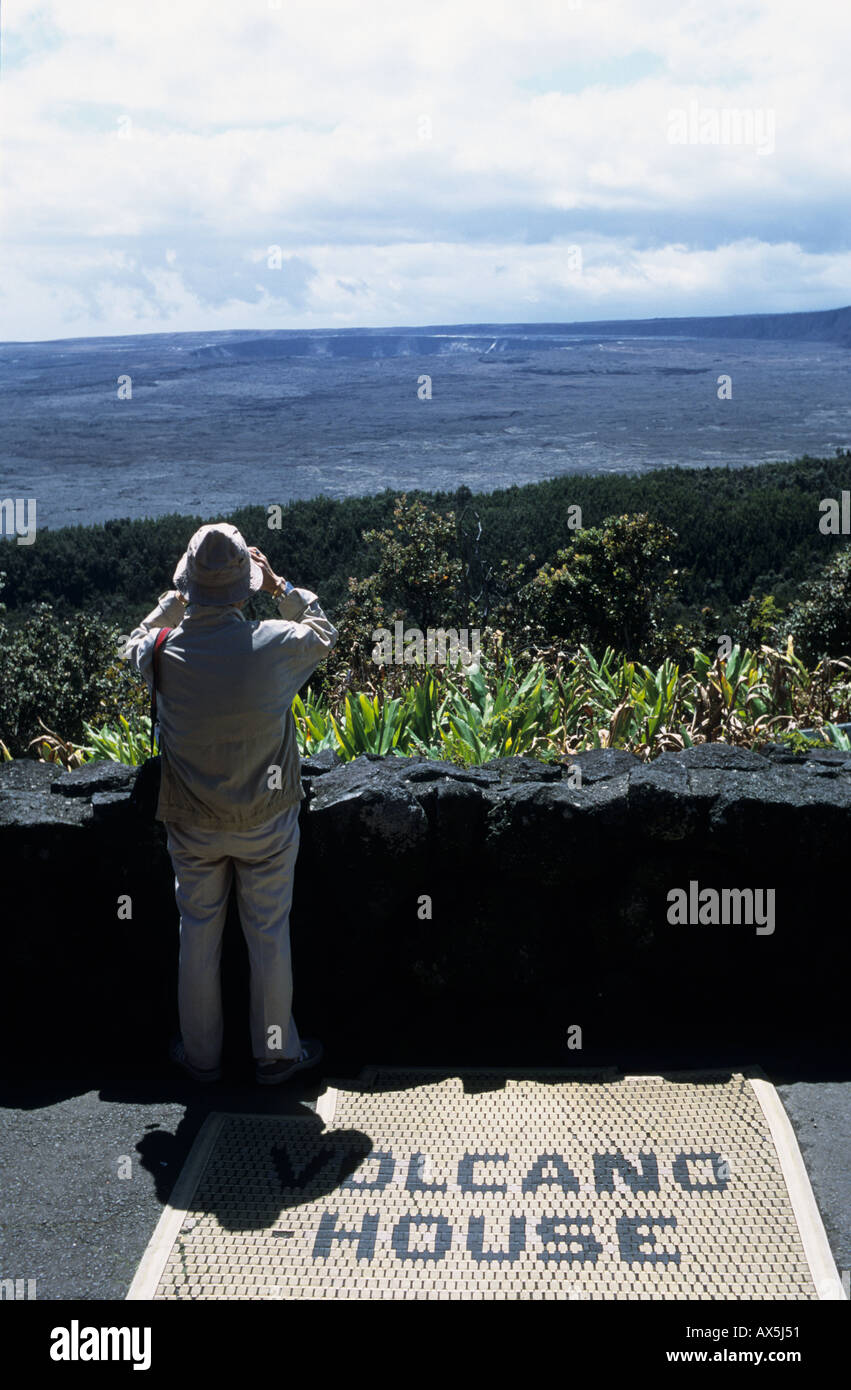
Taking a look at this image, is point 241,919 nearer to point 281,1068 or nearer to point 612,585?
point 281,1068

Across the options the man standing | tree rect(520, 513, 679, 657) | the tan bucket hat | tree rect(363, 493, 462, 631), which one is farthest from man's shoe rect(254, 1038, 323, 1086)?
tree rect(363, 493, 462, 631)

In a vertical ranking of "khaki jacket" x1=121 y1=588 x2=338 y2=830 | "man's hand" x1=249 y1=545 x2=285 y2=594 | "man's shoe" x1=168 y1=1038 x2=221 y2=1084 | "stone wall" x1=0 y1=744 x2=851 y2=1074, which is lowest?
"man's shoe" x1=168 y1=1038 x2=221 y2=1084

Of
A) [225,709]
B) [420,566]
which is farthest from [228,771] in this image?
[420,566]

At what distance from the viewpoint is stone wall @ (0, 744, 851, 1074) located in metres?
3.72

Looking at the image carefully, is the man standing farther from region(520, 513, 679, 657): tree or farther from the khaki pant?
Answer: region(520, 513, 679, 657): tree

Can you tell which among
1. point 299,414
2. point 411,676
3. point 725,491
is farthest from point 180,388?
point 411,676

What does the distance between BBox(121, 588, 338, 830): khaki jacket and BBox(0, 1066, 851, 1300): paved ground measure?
80 cm

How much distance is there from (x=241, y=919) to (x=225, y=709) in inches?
24.5

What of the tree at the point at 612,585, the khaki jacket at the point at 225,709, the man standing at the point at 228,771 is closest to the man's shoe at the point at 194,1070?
the man standing at the point at 228,771

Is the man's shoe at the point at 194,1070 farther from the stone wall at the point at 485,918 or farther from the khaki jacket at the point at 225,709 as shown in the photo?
the khaki jacket at the point at 225,709

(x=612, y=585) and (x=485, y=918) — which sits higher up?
(x=612, y=585)

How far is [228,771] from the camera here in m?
3.45

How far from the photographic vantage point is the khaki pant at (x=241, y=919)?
3.52m
